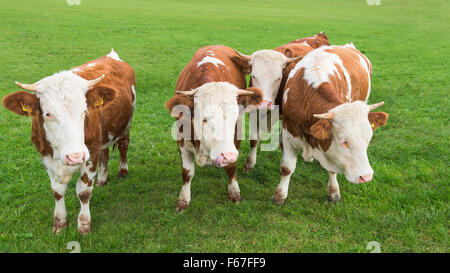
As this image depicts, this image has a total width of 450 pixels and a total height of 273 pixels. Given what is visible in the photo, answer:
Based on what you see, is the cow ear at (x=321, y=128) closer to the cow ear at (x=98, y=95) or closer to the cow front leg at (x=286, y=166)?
the cow front leg at (x=286, y=166)

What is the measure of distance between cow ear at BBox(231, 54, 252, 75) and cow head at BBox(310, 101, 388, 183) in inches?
87.1

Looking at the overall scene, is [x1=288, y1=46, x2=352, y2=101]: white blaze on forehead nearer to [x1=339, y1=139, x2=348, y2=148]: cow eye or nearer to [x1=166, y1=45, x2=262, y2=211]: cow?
[x1=166, y1=45, x2=262, y2=211]: cow

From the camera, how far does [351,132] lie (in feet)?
11.9

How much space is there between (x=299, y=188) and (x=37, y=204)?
12.4 feet

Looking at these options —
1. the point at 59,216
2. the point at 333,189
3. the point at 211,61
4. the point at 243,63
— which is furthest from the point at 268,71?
the point at 59,216

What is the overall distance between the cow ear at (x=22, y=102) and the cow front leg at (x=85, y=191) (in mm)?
967

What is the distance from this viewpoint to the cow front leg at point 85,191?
427 cm

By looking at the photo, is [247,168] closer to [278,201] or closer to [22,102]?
[278,201]

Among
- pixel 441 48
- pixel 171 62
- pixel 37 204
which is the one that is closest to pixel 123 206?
pixel 37 204

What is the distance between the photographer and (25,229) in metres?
4.37

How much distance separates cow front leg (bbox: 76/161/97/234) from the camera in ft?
14.0

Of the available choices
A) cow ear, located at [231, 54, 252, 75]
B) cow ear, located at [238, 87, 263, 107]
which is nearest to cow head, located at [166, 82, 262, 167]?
cow ear, located at [238, 87, 263, 107]

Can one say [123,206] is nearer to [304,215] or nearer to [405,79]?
[304,215]

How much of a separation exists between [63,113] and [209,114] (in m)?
1.46
